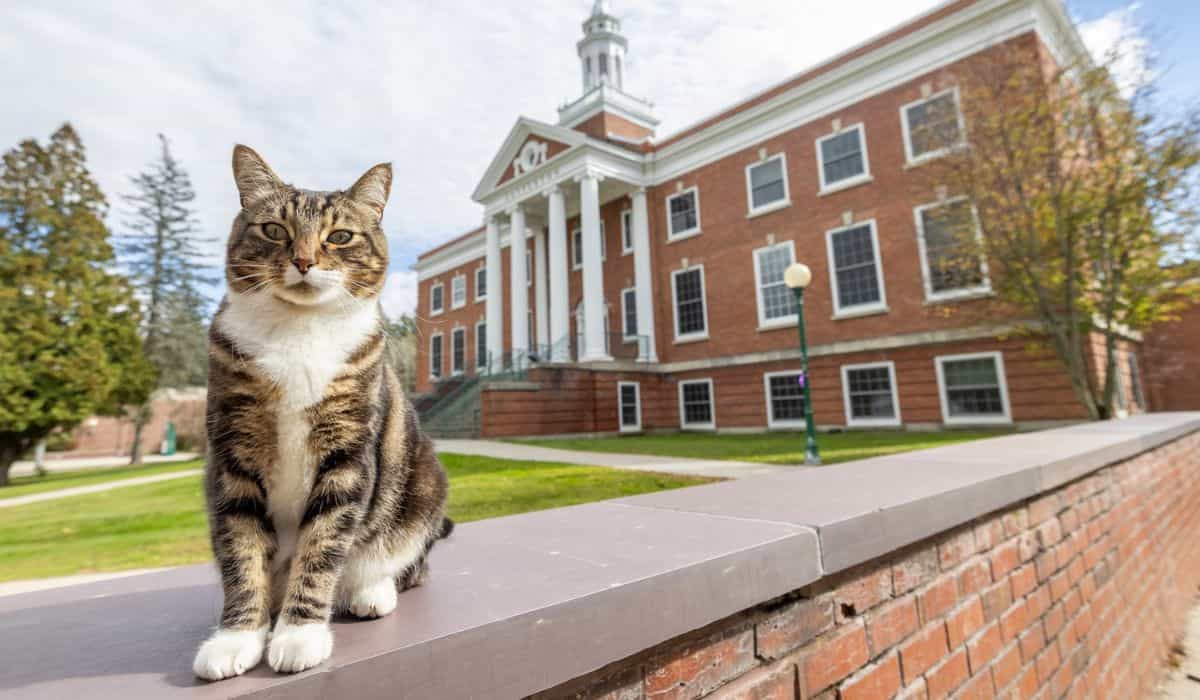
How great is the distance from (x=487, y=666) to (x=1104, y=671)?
4.24 metres

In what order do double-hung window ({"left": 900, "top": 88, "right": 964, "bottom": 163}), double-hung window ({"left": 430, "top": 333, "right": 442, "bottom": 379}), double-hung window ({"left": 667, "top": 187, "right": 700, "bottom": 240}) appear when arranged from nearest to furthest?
double-hung window ({"left": 900, "top": 88, "right": 964, "bottom": 163})
double-hung window ({"left": 667, "top": 187, "right": 700, "bottom": 240})
double-hung window ({"left": 430, "top": 333, "right": 442, "bottom": 379})

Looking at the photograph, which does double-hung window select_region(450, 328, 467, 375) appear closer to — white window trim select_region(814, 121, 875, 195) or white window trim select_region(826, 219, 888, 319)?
white window trim select_region(826, 219, 888, 319)

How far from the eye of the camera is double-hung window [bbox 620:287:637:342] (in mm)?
23953

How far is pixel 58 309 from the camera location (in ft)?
61.8

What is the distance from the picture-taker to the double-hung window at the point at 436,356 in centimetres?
3447

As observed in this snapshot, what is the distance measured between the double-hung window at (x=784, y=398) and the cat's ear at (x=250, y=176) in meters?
18.3

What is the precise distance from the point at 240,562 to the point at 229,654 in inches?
8.9

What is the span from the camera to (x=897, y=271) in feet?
54.3

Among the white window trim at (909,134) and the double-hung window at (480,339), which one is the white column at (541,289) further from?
the white window trim at (909,134)

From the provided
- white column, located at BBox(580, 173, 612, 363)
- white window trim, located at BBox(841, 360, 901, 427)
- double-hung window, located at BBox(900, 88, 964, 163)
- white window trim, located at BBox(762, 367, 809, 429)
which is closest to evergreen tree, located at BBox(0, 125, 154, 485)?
white column, located at BBox(580, 173, 612, 363)

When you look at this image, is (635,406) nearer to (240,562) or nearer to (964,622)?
(964,622)

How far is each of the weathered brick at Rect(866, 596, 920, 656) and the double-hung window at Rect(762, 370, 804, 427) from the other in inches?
670

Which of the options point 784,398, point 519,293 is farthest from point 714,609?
point 519,293

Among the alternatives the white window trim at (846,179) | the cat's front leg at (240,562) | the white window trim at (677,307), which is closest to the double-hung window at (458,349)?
the white window trim at (677,307)
